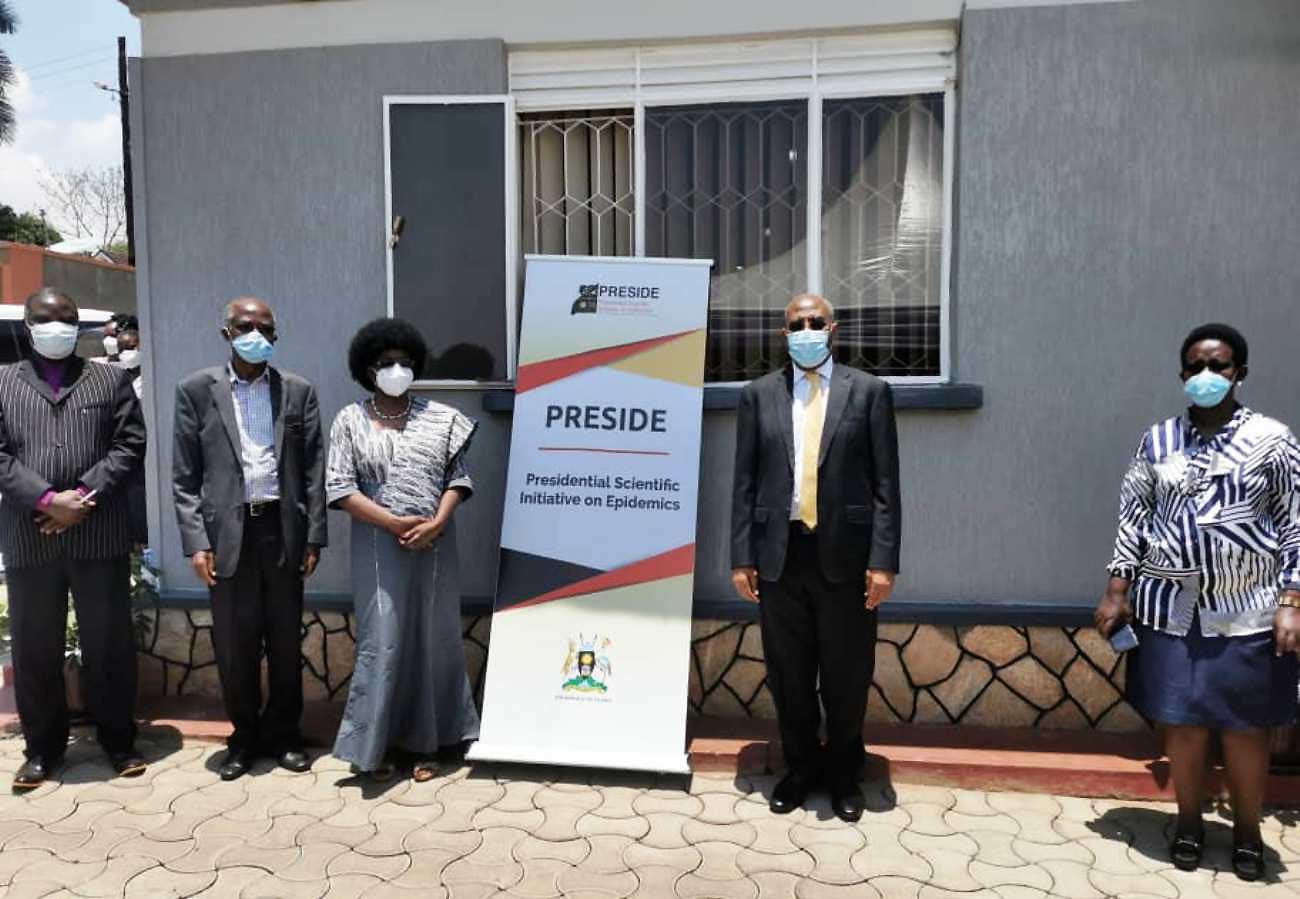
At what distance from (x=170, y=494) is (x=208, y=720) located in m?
1.17

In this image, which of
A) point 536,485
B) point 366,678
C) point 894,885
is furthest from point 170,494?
point 894,885

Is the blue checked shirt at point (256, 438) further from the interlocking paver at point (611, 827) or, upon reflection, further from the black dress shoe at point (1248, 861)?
the black dress shoe at point (1248, 861)

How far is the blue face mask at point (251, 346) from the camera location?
407 centimetres

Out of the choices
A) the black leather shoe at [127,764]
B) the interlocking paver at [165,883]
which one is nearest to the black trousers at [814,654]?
the interlocking paver at [165,883]

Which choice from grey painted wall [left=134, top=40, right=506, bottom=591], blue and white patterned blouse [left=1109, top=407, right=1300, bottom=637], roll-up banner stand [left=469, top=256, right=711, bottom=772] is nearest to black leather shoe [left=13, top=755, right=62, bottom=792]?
grey painted wall [left=134, top=40, right=506, bottom=591]

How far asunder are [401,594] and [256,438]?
35.8 inches

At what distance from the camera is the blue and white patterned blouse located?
323 cm

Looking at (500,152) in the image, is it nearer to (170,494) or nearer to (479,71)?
(479,71)

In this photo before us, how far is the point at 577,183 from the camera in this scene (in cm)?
484

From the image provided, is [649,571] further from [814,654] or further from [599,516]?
[814,654]

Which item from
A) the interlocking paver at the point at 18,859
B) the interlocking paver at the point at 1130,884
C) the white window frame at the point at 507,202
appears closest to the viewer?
the interlocking paver at the point at 1130,884

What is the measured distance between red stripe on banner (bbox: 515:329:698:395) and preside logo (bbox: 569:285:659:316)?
141 millimetres

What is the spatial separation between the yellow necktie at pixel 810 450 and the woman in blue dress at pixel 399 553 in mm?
1418

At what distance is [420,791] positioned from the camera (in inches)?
157
